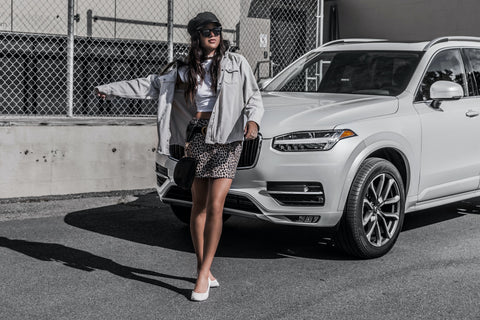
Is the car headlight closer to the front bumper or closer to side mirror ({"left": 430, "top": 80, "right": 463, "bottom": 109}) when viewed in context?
the front bumper

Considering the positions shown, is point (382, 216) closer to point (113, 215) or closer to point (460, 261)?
point (460, 261)

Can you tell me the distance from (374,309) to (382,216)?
1.53 meters

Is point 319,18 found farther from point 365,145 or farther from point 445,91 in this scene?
point 365,145

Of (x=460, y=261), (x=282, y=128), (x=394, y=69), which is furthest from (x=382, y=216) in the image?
(x=394, y=69)

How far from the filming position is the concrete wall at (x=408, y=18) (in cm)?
1823

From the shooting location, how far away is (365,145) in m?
5.89

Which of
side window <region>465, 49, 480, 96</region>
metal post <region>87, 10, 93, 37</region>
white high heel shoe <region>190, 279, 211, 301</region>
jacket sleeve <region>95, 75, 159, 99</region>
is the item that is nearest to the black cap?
jacket sleeve <region>95, 75, 159, 99</region>

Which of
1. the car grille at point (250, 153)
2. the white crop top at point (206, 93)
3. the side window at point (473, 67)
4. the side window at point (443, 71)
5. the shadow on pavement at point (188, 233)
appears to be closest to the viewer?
the white crop top at point (206, 93)

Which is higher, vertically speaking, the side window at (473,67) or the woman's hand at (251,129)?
the side window at (473,67)

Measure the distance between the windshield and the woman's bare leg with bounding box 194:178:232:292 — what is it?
7.64ft

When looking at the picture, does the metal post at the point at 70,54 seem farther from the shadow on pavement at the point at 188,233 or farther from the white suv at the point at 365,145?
the white suv at the point at 365,145

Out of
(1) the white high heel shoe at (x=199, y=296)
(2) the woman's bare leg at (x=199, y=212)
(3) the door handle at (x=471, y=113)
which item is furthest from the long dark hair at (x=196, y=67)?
(3) the door handle at (x=471, y=113)

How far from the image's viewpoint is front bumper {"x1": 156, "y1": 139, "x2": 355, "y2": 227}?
566cm

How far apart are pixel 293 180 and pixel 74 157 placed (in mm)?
3716
